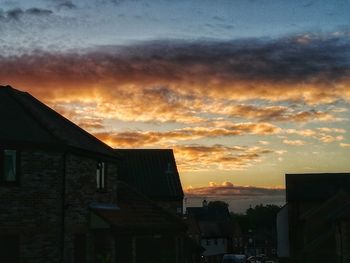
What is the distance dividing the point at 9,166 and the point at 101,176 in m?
7.48

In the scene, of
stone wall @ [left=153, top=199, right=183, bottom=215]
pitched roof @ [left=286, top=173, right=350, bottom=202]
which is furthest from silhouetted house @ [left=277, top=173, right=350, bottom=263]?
stone wall @ [left=153, top=199, right=183, bottom=215]

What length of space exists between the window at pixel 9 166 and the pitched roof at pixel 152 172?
2674cm

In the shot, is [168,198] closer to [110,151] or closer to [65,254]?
[110,151]

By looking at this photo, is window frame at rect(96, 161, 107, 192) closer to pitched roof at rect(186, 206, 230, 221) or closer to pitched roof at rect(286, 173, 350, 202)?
pitched roof at rect(286, 173, 350, 202)

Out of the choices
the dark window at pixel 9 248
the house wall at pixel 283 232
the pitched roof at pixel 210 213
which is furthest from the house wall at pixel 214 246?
the dark window at pixel 9 248

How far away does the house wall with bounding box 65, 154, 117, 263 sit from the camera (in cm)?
2950

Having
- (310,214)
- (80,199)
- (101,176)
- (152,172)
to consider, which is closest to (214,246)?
(310,214)

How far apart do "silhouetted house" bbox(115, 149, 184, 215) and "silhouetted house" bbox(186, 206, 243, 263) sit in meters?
36.2

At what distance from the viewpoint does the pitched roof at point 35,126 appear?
28308mm

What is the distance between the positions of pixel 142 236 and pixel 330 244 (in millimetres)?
24476

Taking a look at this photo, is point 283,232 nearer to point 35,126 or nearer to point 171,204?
point 171,204

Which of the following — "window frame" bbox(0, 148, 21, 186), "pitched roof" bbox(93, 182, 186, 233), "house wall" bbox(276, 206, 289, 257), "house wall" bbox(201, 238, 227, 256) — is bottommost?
"house wall" bbox(201, 238, 227, 256)

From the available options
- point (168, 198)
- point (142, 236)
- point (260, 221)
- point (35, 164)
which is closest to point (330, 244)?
point (168, 198)

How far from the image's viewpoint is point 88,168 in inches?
1249
